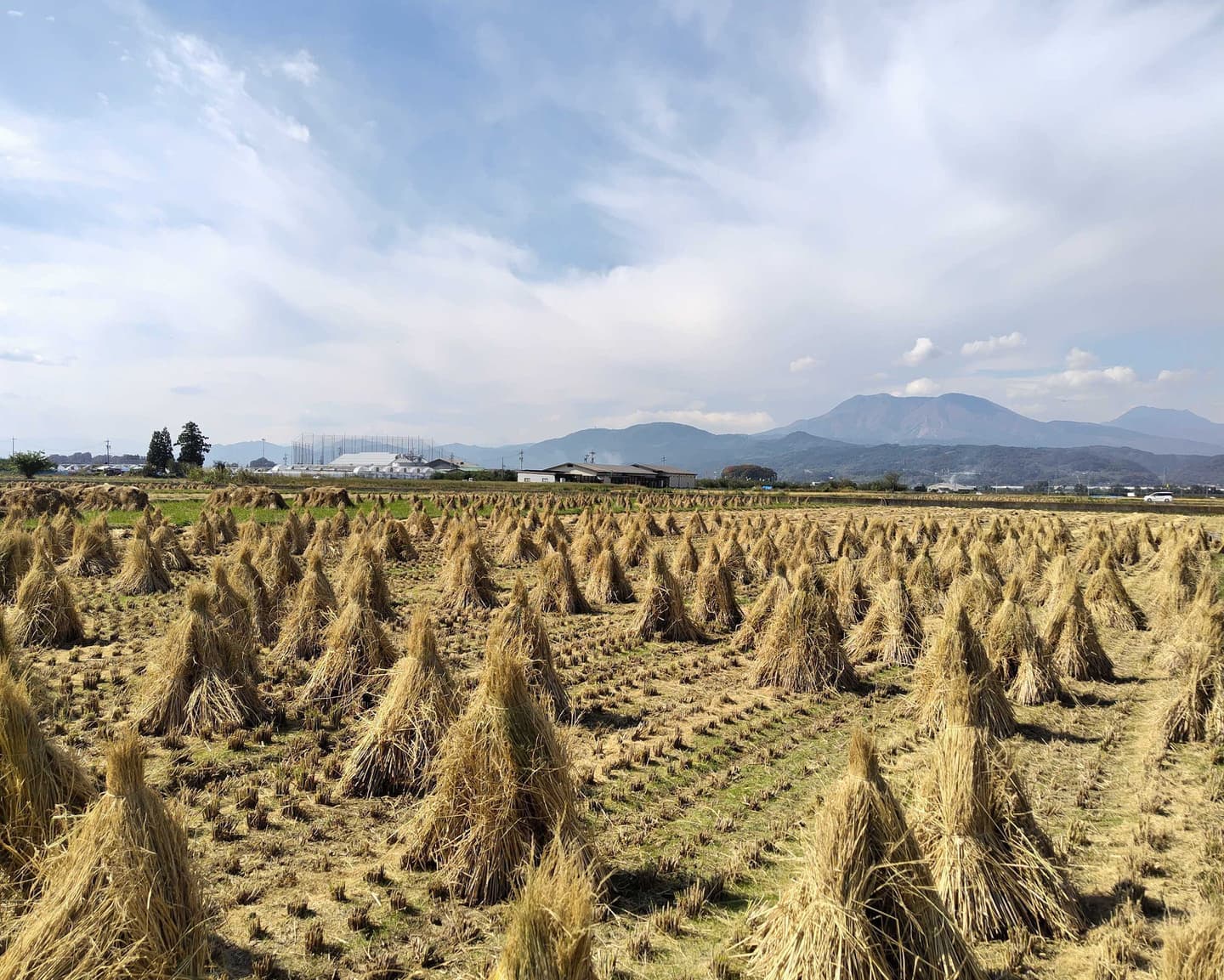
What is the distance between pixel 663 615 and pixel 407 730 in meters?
7.48

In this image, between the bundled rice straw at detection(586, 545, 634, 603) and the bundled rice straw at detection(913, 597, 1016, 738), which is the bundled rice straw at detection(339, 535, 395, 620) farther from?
the bundled rice straw at detection(913, 597, 1016, 738)

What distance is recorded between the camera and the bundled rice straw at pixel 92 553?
1794cm

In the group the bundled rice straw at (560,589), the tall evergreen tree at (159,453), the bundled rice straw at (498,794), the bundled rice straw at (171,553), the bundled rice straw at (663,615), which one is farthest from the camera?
the tall evergreen tree at (159,453)

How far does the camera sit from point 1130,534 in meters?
27.2

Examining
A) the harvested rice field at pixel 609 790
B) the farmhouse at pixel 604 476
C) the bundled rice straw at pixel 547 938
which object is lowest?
the harvested rice field at pixel 609 790

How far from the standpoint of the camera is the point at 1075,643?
11000mm

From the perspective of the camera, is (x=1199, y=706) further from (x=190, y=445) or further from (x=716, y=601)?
(x=190, y=445)

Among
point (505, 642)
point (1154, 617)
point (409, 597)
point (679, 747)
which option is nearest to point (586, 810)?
point (679, 747)

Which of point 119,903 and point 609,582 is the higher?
point 119,903

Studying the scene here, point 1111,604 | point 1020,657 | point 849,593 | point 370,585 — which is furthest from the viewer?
point 849,593

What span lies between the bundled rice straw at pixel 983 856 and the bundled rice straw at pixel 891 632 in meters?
7.59

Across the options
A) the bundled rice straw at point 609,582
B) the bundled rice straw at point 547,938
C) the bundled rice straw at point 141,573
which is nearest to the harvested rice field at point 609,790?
the bundled rice straw at point 547,938

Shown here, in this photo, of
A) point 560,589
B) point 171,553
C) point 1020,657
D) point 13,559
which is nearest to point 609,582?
point 560,589

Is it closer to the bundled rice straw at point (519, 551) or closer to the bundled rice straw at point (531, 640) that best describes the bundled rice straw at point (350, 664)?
the bundled rice straw at point (531, 640)
